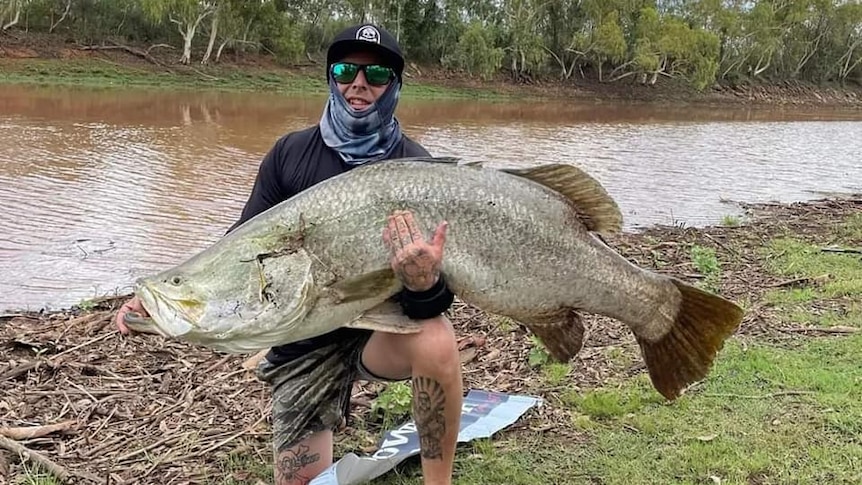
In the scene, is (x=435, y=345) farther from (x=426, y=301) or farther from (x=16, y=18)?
(x=16, y=18)

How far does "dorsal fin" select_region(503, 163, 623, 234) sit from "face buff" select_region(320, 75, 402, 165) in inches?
21.5

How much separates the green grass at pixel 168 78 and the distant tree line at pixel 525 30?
1.82m

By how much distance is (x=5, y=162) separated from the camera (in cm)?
1217

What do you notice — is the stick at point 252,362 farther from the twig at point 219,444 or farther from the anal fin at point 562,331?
the anal fin at point 562,331

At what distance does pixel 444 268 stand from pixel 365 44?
92cm

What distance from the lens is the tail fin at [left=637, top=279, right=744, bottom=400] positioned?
279 centimetres

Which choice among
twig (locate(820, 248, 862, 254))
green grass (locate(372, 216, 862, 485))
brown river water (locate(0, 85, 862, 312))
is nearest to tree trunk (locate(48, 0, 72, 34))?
brown river water (locate(0, 85, 862, 312))

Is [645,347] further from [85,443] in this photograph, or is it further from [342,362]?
[85,443]

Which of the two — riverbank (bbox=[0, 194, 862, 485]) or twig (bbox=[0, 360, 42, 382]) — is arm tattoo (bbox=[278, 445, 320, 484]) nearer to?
riverbank (bbox=[0, 194, 862, 485])

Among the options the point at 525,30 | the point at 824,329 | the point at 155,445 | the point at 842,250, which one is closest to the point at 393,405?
the point at 155,445

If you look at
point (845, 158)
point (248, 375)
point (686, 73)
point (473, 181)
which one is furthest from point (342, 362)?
point (686, 73)

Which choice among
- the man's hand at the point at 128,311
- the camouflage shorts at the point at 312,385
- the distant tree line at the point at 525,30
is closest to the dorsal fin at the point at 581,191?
the camouflage shorts at the point at 312,385

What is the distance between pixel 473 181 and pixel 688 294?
3.00ft

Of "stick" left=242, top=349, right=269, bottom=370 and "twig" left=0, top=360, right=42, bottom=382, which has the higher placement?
"stick" left=242, top=349, right=269, bottom=370
